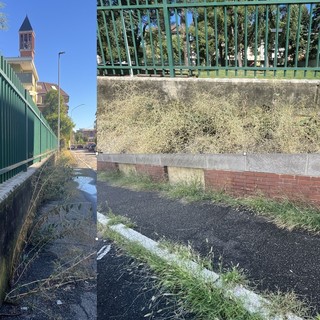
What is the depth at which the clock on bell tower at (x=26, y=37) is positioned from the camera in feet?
5.91

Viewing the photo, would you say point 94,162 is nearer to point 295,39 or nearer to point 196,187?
point 196,187

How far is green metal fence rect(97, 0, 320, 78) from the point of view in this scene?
362cm

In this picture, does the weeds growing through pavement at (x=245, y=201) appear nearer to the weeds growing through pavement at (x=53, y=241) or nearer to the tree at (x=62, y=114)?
the tree at (x=62, y=114)

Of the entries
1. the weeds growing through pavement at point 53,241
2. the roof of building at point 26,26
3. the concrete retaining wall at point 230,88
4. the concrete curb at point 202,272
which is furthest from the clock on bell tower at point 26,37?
the concrete retaining wall at point 230,88

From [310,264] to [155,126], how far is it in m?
1.52

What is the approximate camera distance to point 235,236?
2342 millimetres

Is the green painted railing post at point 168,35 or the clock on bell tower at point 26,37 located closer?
the clock on bell tower at point 26,37

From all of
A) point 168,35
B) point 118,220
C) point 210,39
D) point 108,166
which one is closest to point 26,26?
point 108,166

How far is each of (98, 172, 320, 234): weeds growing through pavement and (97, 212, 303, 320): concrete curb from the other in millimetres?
306

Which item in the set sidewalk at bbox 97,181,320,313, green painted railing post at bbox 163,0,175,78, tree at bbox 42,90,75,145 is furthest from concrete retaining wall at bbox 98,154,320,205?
green painted railing post at bbox 163,0,175,78

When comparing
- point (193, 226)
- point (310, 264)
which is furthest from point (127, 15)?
point (310, 264)

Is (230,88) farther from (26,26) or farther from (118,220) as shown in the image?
(26,26)

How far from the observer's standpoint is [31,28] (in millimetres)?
1804

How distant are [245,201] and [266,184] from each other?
0.63ft
